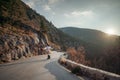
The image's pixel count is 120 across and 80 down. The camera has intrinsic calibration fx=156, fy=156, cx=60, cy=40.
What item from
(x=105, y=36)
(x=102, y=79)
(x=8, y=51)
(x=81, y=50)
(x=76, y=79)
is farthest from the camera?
(x=105, y=36)

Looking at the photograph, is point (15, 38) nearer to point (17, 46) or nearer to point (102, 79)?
point (17, 46)

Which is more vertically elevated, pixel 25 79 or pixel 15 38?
pixel 15 38

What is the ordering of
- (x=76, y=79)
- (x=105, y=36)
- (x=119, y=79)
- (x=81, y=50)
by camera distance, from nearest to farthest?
(x=119, y=79), (x=76, y=79), (x=81, y=50), (x=105, y=36)

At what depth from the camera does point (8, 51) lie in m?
28.2

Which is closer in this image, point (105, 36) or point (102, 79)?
point (102, 79)

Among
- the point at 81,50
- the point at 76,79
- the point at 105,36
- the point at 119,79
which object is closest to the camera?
the point at 119,79

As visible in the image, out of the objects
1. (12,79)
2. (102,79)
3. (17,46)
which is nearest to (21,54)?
(17,46)

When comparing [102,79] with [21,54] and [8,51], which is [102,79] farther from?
[21,54]

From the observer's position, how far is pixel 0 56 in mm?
25562

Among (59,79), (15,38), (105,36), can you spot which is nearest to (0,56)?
(15,38)

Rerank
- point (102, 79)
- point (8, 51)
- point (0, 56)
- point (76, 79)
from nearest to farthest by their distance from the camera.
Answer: point (102, 79)
point (76, 79)
point (0, 56)
point (8, 51)

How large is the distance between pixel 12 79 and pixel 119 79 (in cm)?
672

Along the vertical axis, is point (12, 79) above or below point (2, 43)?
below

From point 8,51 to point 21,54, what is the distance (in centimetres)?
482
